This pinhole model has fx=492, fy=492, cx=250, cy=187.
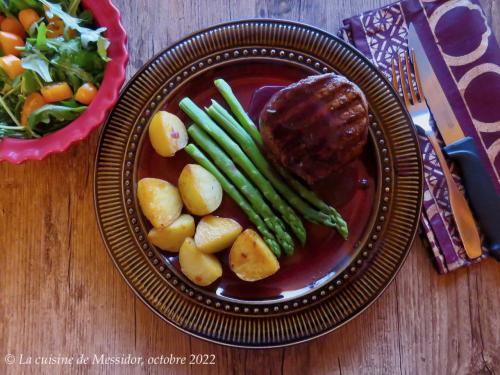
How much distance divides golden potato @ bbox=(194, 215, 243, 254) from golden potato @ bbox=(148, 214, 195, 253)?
4 cm

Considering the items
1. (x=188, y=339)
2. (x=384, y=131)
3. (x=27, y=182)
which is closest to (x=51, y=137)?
(x=27, y=182)

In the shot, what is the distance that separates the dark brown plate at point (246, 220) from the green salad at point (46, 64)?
0.18 m

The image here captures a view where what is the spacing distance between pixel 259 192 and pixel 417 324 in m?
0.88

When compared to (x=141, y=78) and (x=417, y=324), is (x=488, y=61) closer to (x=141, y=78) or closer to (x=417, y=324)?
(x=417, y=324)

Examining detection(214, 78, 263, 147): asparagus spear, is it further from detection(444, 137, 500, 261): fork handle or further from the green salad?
detection(444, 137, 500, 261): fork handle

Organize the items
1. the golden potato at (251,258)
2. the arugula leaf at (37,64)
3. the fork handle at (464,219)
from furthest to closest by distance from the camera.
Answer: the fork handle at (464,219), the golden potato at (251,258), the arugula leaf at (37,64)

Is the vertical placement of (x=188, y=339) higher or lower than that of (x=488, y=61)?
lower

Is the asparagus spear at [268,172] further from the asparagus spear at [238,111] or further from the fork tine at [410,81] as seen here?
the fork tine at [410,81]

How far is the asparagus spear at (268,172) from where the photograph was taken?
2039 millimetres

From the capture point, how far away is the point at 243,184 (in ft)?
6.80

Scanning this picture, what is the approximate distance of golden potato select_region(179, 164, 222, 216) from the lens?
6.50 ft

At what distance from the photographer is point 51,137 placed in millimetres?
1914

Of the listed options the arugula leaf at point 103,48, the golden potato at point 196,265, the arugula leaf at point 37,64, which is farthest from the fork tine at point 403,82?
the arugula leaf at point 37,64

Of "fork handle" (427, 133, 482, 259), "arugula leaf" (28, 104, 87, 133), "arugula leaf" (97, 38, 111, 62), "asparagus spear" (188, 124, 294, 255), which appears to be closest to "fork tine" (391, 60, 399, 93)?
"fork handle" (427, 133, 482, 259)
